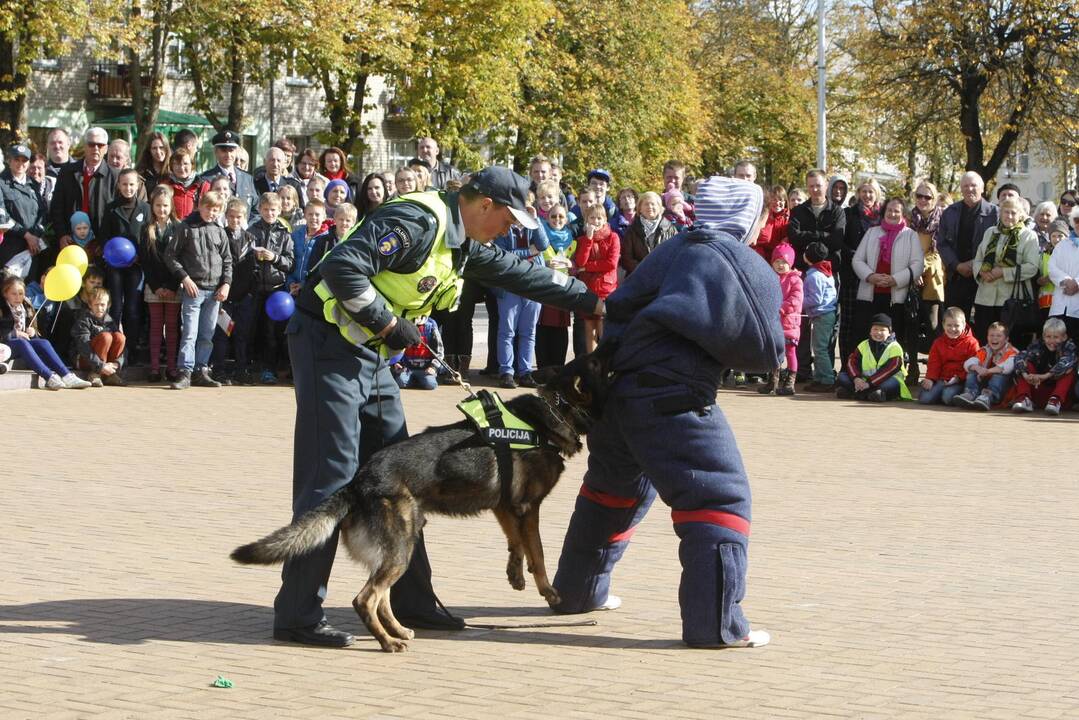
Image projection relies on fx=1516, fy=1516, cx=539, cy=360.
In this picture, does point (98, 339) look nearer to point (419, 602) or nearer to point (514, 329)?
point (514, 329)

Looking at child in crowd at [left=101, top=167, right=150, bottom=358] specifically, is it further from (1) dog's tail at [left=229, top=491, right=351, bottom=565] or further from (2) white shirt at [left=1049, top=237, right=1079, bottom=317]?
(1) dog's tail at [left=229, top=491, right=351, bottom=565]

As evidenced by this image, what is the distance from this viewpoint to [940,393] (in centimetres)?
1559

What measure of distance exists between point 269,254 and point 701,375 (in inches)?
408

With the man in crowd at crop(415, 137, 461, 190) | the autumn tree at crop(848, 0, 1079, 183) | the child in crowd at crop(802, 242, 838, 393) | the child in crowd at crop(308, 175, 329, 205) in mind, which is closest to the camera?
the child in crowd at crop(802, 242, 838, 393)

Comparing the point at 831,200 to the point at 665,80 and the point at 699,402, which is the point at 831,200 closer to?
the point at 699,402

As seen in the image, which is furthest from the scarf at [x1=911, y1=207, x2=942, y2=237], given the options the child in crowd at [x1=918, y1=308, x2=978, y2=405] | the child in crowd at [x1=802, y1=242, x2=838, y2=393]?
the child in crowd at [x1=918, y1=308, x2=978, y2=405]

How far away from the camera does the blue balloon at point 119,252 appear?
Result: 1529 centimetres

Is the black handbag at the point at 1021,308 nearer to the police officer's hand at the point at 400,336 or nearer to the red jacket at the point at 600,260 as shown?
the red jacket at the point at 600,260

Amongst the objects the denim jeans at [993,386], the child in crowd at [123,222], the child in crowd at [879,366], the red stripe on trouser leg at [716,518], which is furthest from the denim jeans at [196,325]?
the red stripe on trouser leg at [716,518]

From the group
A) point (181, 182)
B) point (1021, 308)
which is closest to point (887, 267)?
point (1021, 308)

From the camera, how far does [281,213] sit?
1656 centimetres

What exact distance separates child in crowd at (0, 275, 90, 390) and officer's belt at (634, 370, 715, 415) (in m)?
10.5

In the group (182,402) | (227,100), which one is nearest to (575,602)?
(182,402)

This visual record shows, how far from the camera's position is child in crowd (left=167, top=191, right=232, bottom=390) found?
15430mm
